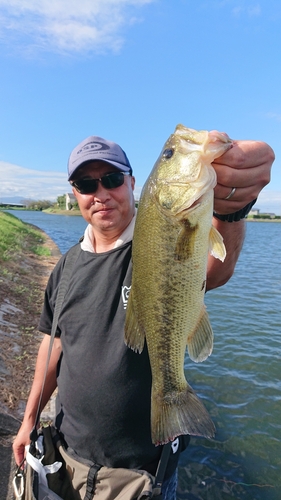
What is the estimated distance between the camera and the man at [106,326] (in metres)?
2.53

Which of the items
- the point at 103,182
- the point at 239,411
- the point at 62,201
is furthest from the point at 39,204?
the point at 103,182

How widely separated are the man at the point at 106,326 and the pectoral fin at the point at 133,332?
22 centimetres

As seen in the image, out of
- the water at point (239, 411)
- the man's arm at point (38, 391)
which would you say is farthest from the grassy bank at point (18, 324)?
the water at point (239, 411)

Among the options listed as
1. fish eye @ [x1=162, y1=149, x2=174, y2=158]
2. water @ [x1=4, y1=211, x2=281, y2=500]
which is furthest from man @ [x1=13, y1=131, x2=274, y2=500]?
water @ [x1=4, y1=211, x2=281, y2=500]

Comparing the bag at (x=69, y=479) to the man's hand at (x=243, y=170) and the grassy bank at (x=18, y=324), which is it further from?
the grassy bank at (x=18, y=324)

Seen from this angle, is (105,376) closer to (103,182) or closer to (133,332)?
(133,332)

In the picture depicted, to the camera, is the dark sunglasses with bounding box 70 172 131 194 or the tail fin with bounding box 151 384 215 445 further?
the dark sunglasses with bounding box 70 172 131 194

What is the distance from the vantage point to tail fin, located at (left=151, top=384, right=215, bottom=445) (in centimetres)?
218

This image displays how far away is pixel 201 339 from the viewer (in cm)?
229

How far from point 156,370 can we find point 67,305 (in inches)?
36.1

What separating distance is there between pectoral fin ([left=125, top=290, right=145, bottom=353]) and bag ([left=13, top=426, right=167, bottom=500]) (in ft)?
2.99

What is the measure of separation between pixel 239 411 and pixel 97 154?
5.83 m

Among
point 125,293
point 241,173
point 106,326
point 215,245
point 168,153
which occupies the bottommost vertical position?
point 106,326

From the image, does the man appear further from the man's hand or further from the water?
the water
